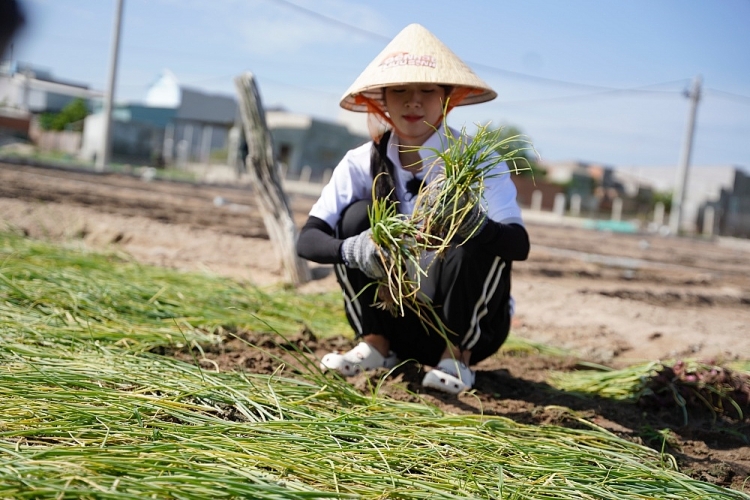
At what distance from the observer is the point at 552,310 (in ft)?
15.5

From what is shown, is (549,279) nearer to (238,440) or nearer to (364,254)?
(364,254)

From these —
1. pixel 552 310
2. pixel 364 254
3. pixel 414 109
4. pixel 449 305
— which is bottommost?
pixel 552 310

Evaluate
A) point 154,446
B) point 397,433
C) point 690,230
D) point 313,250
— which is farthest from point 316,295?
point 690,230

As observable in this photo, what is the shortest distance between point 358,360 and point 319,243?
443 millimetres

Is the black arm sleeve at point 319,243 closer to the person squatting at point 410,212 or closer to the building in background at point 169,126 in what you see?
the person squatting at point 410,212

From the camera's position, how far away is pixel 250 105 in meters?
5.03

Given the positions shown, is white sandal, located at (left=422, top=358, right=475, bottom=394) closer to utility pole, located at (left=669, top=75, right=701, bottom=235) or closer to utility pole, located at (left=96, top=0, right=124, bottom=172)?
utility pole, located at (left=96, top=0, right=124, bottom=172)

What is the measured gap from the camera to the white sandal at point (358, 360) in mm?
2504

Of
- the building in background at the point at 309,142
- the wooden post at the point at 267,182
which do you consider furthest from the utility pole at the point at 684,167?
the wooden post at the point at 267,182

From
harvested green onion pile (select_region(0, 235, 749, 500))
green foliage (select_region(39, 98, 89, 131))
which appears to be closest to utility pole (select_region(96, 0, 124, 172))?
harvested green onion pile (select_region(0, 235, 749, 500))

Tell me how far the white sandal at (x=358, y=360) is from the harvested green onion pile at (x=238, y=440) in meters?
0.19

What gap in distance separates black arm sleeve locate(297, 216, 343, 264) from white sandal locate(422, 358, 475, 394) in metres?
0.50

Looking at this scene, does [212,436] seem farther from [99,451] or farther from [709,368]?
[709,368]

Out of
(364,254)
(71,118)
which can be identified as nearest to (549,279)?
(364,254)
